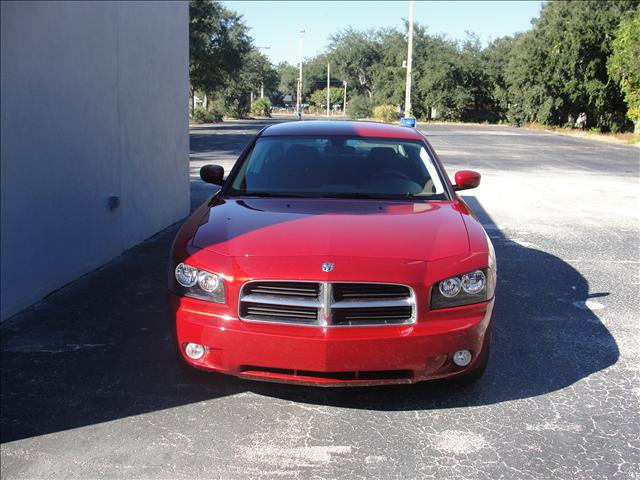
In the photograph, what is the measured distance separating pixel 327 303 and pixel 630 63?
3911 cm

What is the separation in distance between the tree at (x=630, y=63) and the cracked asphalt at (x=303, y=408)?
115 feet

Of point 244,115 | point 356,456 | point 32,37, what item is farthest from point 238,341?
point 244,115

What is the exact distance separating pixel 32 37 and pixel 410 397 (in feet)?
13.1

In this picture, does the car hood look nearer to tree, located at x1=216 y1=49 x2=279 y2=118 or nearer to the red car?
the red car

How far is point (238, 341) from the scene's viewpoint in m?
3.49

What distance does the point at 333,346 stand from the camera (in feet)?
11.1

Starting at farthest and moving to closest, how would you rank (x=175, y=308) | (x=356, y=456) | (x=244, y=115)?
1. (x=244, y=115)
2. (x=175, y=308)
3. (x=356, y=456)

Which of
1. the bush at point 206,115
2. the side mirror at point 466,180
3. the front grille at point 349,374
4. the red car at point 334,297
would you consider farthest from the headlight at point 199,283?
the bush at point 206,115

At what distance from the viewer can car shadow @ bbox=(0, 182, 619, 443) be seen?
3773mm

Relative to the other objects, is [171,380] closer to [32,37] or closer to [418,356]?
[418,356]

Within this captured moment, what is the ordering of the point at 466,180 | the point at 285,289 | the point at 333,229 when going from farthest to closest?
the point at 466,180 → the point at 333,229 → the point at 285,289

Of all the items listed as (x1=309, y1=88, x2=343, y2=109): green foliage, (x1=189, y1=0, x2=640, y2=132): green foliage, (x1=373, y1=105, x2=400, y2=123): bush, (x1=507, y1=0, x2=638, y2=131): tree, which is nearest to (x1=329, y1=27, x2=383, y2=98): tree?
(x1=189, y1=0, x2=640, y2=132): green foliage

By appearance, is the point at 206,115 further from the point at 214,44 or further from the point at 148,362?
the point at 148,362

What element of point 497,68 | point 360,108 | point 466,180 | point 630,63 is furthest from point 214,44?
point 466,180
